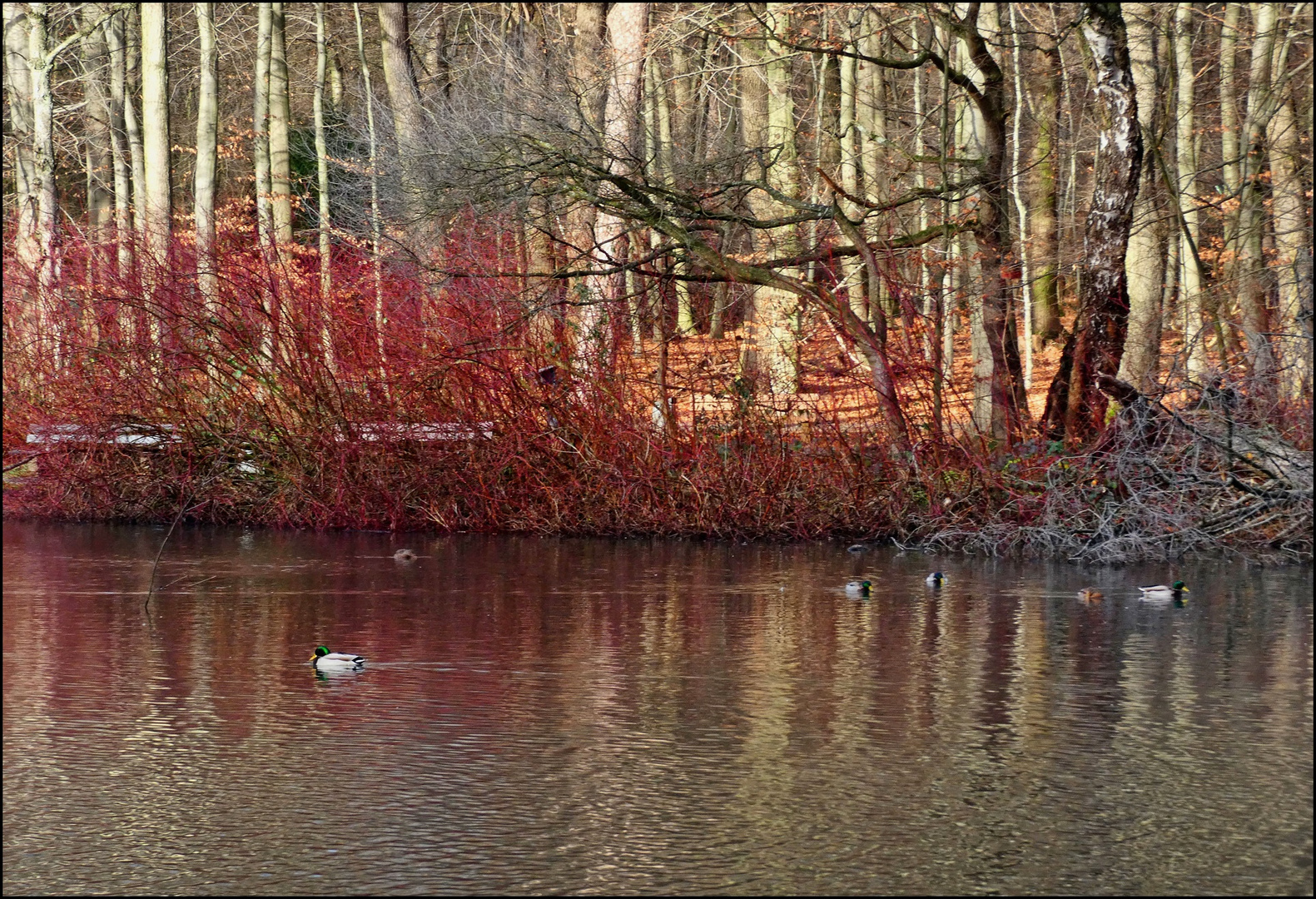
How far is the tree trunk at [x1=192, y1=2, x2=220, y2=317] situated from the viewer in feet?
55.7

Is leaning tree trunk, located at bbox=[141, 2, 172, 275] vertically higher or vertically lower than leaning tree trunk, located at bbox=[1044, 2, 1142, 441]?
higher

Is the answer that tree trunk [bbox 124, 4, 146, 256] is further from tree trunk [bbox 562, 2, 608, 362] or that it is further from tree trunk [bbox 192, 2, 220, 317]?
tree trunk [bbox 562, 2, 608, 362]

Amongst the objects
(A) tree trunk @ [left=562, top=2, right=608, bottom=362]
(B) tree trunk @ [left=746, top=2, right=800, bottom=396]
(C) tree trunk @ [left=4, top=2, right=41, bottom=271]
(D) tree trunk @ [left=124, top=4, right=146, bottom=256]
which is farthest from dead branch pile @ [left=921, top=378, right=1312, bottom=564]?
(D) tree trunk @ [left=124, top=4, right=146, bottom=256]

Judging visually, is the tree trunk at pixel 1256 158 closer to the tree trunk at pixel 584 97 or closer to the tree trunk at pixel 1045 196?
the tree trunk at pixel 1045 196

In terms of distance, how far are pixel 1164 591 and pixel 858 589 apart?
81.8 inches

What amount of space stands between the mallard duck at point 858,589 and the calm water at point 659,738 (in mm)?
179

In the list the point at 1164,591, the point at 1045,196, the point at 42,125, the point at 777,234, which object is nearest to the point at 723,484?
the point at 777,234

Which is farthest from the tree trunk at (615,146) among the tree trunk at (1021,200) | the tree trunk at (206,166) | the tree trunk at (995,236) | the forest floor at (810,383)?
the tree trunk at (1021,200)

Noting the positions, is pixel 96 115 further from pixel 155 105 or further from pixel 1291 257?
pixel 1291 257

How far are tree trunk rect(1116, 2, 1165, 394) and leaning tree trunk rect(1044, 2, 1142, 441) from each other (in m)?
1.40

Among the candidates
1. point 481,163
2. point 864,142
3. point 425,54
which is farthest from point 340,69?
point 481,163

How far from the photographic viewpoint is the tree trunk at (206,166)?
55.7 ft

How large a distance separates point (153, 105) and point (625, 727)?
16722 mm

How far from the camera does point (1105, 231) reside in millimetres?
15477
